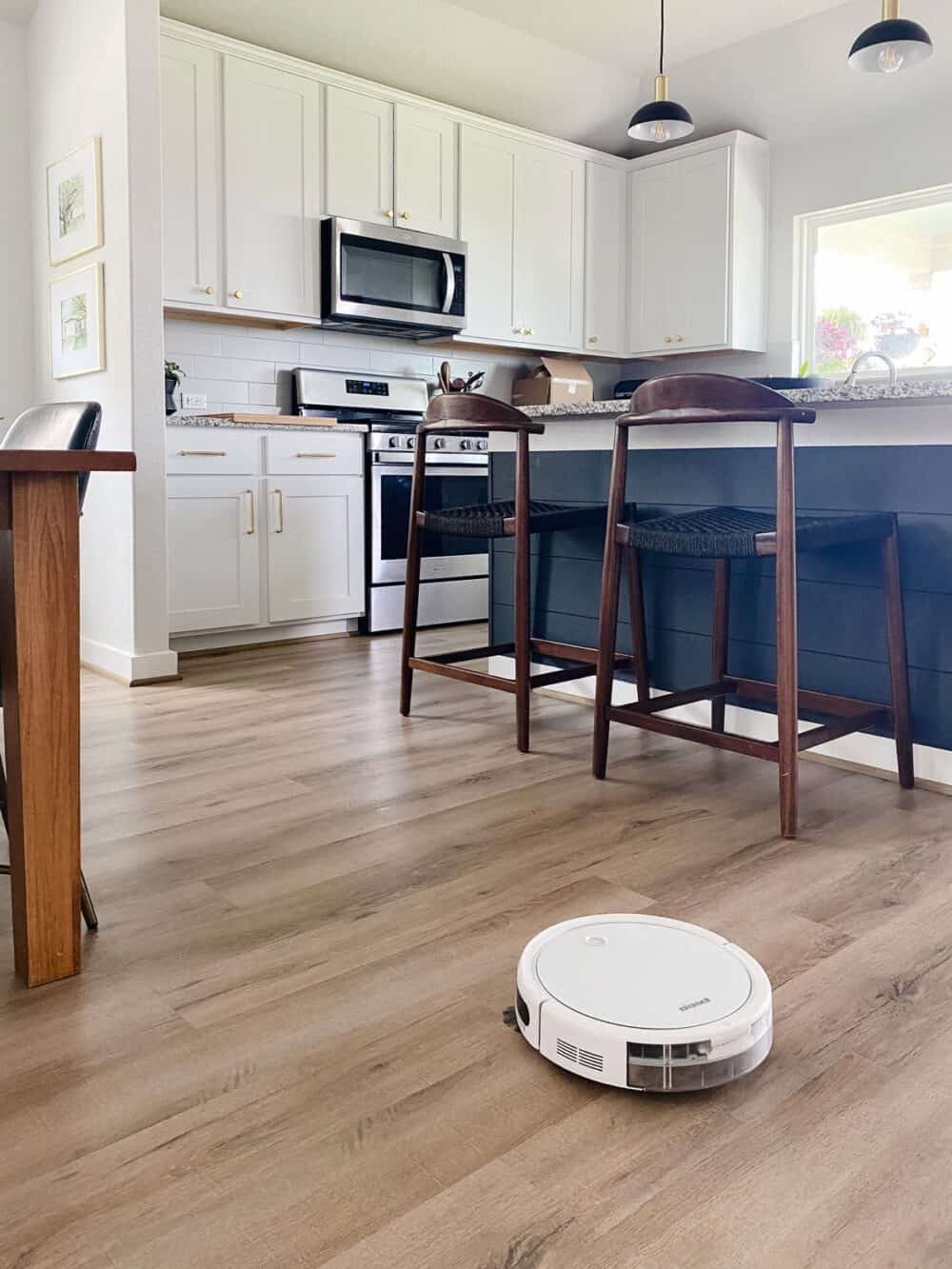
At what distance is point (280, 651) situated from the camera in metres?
4.25

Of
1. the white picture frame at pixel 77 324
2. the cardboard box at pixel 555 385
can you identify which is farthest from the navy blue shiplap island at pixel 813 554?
the cardboard box at pixel 555 385

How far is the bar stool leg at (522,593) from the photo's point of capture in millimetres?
2701

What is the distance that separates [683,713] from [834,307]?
3.14 metres

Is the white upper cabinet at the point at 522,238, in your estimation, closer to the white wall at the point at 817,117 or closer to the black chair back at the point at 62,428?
the white wall at the point at 817,117

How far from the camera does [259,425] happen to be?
413 centimetres

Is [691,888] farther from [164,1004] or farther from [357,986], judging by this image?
[164,1004]

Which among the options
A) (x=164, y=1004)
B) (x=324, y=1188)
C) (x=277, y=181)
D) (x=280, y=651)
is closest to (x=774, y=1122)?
(x=324, y=1188)

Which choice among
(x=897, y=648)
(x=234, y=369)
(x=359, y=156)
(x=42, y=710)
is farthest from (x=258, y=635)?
(x=42, y=710)

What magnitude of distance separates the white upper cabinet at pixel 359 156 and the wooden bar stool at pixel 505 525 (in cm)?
210

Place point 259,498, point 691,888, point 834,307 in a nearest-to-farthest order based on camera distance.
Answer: point 691,888, point 259,498, point 834,307

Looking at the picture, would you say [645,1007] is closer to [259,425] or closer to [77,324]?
[259,425]

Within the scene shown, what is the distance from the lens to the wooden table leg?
1.41m

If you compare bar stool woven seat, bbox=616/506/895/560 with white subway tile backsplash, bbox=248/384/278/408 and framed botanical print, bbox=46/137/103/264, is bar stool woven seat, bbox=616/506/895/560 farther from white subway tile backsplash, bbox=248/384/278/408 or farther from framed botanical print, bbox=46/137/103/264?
white subway tile backsplash, bbox=248/384/278/408

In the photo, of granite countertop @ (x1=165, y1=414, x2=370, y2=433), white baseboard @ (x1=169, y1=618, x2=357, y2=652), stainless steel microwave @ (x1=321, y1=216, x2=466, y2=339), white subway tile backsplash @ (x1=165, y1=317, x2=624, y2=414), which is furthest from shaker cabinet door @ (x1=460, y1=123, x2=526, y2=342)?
white baseboard @ (x1=169, y1=618, x2=357, y2=652)
